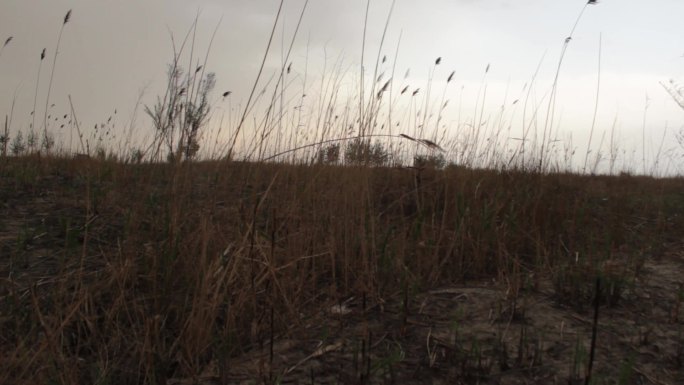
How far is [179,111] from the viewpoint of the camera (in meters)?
2.34

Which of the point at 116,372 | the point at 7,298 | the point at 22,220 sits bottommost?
the point at 116,372

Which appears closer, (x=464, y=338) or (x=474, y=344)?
(x=474, y=344)

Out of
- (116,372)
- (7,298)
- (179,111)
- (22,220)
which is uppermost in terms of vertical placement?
(179,111)

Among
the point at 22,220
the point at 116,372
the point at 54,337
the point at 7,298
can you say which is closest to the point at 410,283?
the point at 116,372

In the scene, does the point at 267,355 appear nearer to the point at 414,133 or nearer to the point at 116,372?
the point at 116,372

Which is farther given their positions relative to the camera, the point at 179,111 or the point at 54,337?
the point at 179,111

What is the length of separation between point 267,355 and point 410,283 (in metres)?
0.76

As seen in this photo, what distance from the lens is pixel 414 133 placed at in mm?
3996

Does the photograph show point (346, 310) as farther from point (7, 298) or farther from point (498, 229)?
point (7, 298)

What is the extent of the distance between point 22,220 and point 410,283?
7.68 feet

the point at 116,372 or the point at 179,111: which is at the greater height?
the point at 179,111

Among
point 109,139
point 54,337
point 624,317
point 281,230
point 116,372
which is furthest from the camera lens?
point 109,139

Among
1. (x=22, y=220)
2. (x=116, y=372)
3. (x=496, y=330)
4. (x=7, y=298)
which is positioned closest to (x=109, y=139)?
(x=22, y=220)

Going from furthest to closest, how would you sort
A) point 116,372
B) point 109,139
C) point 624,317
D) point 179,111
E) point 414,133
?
point 109,139 → point 414,133 → point 179,111 → point 624,317 → point 116,372
